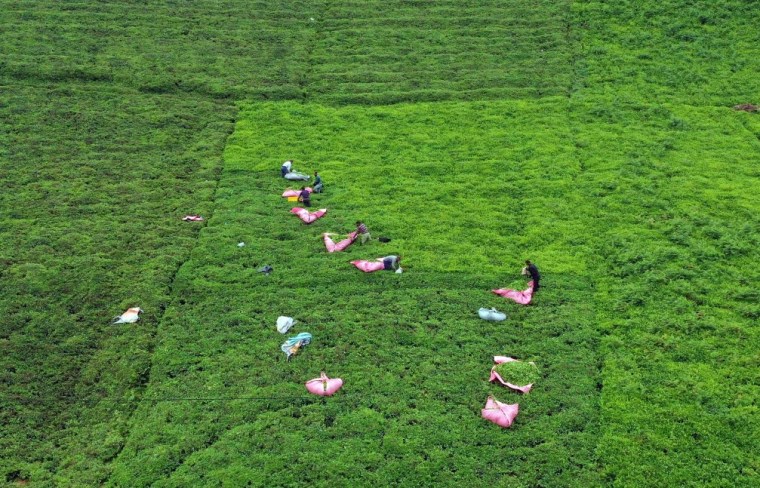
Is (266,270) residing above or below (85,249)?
above

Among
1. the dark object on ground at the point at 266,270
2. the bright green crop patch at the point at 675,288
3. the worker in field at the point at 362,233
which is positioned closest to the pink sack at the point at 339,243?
the worker in field at the point at 362,233

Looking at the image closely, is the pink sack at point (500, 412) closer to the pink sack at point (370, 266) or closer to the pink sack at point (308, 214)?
the pink sack at point (370, 266)

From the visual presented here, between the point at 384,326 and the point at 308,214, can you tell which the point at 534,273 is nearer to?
the point at 384,326

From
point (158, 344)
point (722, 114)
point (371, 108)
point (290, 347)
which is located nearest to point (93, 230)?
point (158, 344)

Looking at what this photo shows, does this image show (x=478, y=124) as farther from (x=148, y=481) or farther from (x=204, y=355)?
(x=148, y=481)

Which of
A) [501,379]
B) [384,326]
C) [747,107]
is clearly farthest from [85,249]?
[747,107]

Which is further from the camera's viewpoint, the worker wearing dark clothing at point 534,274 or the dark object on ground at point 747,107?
the dark object on ground at point 747,107
